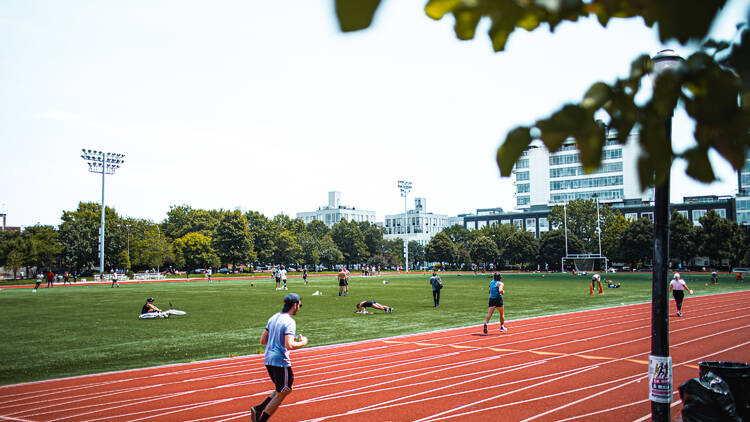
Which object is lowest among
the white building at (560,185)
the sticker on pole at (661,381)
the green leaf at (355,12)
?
the sticker on pole at (661,381)

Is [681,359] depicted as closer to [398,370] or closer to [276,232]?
[398,370]

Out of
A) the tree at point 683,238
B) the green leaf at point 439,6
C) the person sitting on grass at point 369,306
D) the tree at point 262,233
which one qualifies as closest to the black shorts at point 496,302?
the person sitting on grass at point 369,306

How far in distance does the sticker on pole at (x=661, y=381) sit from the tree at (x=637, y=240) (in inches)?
3418

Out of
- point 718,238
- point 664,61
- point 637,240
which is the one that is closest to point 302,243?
point 637,240

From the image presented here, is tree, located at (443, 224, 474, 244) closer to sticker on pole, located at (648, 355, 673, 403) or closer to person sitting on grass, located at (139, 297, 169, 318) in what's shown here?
person sitting on grass, located at (139, 297, 169, 318)

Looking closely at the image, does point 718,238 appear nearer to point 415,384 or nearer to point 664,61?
point 415,384

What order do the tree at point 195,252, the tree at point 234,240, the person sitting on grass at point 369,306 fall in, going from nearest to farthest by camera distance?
the person sitting on grass at point 369,306
the tree at point 195,252
the tree at point 234,240

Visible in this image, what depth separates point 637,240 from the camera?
8269 cm

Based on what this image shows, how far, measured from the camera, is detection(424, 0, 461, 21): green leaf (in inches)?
64.3

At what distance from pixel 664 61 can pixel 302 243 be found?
12090 centimetres

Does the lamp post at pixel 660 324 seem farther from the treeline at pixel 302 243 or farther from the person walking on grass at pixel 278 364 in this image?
the treeline at pixel 302 243

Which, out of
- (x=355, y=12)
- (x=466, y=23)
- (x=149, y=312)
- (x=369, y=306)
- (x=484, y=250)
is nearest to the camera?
(x=355, y=12)

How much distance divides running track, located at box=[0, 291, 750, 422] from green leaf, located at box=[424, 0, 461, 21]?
23.1 feet

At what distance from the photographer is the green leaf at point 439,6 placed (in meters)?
1.63
